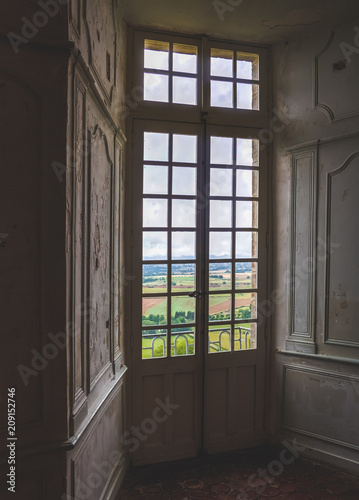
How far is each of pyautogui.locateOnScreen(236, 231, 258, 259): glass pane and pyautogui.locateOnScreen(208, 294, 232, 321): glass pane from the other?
0.38m

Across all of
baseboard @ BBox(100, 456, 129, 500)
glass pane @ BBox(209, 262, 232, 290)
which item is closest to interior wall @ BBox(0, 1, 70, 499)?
baseboard @ BBox(100, 456, 129, 500)

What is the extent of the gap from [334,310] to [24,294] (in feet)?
7.45

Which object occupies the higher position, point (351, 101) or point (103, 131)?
point (351, 101)

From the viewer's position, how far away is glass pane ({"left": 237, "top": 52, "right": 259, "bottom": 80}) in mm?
3017

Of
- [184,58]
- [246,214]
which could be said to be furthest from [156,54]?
[246,214]

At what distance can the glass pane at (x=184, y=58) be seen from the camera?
286 centimetres

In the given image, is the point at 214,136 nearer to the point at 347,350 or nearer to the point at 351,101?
the point at 351,101

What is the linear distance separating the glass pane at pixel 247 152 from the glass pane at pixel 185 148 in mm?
405

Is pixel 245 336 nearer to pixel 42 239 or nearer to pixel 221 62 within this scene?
pixel 42 239

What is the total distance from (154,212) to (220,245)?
63 cm

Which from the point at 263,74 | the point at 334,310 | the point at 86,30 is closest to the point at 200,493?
the point at 334,310

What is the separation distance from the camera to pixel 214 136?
294 centimetres

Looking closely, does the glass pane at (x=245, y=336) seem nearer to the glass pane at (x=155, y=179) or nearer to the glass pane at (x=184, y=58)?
the glass pane at (x=155, y=179)

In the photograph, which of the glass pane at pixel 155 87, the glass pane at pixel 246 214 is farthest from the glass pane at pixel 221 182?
the glass pane at pixel 155 87
